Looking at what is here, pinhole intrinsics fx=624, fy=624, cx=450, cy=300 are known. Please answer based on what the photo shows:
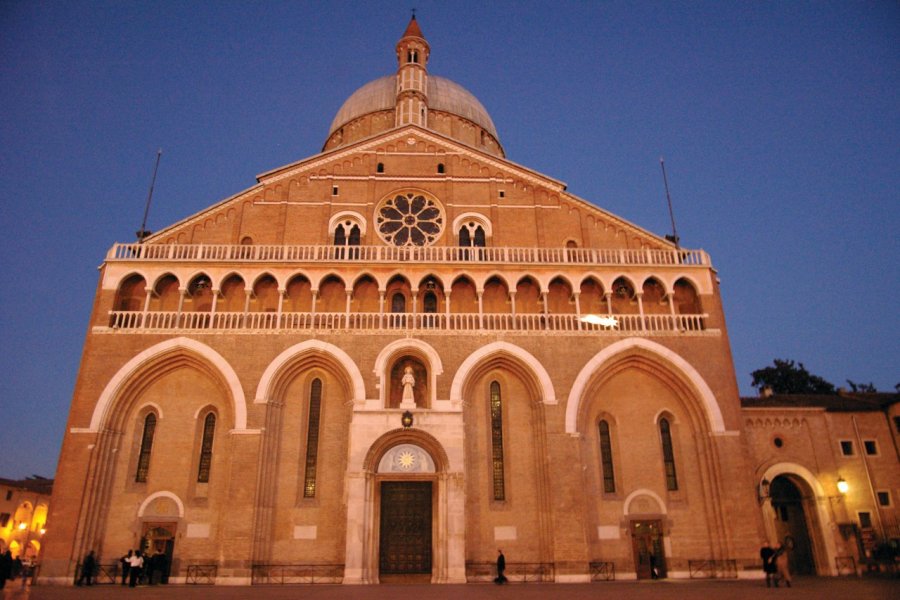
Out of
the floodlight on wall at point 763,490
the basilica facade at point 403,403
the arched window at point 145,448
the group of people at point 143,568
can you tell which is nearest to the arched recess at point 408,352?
the basilica facade at point 403,403

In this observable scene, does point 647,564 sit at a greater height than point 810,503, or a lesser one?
lesser

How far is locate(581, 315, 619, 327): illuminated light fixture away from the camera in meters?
23.6

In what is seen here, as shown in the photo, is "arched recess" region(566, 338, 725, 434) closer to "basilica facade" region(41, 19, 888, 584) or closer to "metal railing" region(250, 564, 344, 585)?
"basilica facade" region(41, 19, 888, 584)

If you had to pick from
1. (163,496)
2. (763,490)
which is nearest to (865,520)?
(763,490)

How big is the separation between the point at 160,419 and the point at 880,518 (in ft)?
89.3

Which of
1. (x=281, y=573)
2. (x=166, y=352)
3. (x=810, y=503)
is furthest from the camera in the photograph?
(x=810, y=503)

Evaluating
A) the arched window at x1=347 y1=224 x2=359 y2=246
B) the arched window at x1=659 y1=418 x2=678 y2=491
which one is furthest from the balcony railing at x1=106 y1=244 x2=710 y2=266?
the arched window at x1=659 y1=418 x2=678 y2=491

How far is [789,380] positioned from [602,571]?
2620 cm

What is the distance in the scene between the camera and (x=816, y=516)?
23.9 m

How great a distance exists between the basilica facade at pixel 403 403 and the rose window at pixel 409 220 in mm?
132

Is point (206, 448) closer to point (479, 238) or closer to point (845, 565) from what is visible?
point (479, 238)

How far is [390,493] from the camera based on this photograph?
71.1 ft

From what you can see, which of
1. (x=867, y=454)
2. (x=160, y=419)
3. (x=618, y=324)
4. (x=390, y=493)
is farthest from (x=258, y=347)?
(x=867, y=454)

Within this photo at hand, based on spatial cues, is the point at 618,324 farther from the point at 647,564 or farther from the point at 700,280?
the point at 647,564
